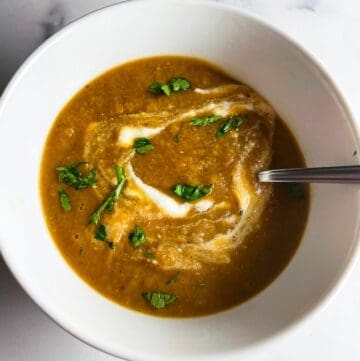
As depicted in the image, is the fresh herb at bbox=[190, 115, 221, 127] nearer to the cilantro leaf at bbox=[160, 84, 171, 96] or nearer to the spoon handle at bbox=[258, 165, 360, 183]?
the cilantro leaf at bbox=[160, 84, 171, 96]

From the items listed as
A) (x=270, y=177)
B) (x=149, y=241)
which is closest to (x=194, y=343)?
(x=149, y=241)

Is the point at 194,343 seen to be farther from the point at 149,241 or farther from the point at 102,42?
the point at 102,42

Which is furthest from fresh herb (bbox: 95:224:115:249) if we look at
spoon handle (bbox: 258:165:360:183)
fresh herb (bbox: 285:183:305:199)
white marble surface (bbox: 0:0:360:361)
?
fresh herb (bbox: 285:183:305:199)

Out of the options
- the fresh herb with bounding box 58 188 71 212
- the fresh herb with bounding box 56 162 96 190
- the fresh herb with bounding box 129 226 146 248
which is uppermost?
the fresh herb with bounding box 56 162 96 190

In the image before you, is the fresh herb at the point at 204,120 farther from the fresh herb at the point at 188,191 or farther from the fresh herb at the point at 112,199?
the fresh herb at the point at 112,199

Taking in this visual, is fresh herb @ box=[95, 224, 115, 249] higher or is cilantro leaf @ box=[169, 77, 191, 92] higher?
cilantro leaf @ box=[169, 77, 191, 92]
